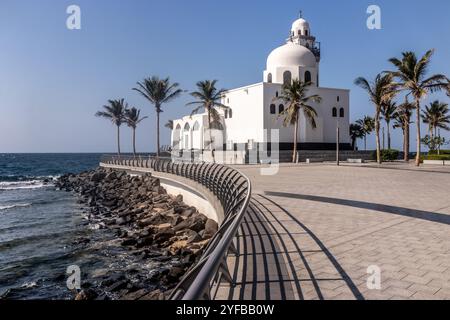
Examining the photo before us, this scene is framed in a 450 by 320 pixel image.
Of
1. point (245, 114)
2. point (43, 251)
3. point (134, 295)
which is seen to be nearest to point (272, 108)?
point (245, 114)

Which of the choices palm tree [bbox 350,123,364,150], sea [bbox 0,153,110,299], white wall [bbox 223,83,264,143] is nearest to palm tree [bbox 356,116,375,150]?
palm tree [bbox 350,123,364,150]

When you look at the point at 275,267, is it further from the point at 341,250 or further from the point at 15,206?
the point at 15,206

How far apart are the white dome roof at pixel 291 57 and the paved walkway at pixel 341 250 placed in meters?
38.2

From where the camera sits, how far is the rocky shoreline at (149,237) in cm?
1002

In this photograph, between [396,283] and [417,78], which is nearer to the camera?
[396,283]

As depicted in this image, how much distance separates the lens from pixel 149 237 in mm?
14930

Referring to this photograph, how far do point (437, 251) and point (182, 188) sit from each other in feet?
54.1

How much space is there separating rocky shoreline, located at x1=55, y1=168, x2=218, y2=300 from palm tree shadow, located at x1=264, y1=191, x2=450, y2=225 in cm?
321

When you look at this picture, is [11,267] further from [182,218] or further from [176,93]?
[176,93]

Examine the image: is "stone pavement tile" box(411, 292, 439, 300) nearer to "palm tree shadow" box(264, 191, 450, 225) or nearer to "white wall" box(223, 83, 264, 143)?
"palm tree shadow" box(264, 191, 450, 225)

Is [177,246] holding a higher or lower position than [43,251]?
higher

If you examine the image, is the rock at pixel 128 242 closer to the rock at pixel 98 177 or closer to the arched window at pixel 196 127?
the rock at pixel 98 177

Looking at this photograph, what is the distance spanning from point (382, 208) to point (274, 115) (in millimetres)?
33759

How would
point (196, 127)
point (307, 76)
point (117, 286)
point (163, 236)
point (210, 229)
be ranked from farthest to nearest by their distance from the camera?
point (196, 127) < point (307, 76) < point (163, 236) < point (210, 229) < point (117, 286)
